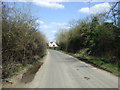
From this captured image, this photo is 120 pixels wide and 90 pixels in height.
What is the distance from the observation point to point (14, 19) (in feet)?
32.8

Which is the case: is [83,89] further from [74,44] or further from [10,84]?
[74,44]

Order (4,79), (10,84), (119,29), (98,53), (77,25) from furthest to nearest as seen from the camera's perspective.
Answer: (77,25) → (98,53) → (119,29) → (4,79) → (10,84)

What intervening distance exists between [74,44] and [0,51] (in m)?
36.0

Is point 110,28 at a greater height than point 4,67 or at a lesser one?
greater

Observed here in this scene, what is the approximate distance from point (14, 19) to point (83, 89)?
594 cm

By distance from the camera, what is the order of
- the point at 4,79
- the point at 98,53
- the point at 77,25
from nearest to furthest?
1. the point at 4,79
2. the point at 98,53
3. the point at 77,25

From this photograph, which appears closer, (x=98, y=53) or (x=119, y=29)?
(x=119, y=29)

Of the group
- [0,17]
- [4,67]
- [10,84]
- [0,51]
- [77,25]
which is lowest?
[10,84]

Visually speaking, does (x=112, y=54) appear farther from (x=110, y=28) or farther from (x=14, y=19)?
(x=14, y=19)

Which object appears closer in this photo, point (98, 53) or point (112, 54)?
point (112, 54)

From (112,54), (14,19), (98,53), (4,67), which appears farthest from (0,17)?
(98,53)

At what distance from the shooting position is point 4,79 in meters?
9.05

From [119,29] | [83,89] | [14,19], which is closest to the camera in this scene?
[83,89]

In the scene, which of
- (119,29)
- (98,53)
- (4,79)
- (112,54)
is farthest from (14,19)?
(98,53)
